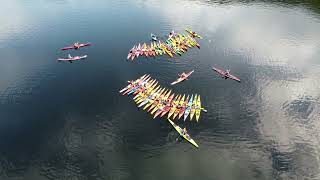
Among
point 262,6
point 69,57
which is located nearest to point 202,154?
point 69,57

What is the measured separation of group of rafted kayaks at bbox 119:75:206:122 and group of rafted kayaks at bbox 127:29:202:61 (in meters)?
12.9

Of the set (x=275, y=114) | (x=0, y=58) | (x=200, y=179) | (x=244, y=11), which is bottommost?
(x=200, y=179)

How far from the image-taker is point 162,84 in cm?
7975

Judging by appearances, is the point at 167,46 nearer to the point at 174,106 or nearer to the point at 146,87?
the point at 146,87

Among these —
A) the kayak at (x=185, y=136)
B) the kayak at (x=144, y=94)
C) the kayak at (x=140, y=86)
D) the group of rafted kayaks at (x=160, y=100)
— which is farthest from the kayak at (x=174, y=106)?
the kayak at (x=140, y=86)

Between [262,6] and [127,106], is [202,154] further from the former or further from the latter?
[262,6]

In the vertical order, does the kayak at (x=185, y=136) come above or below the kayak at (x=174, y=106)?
below

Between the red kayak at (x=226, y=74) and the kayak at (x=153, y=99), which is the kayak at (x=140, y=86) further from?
the red kayak at (x=226, y=74)

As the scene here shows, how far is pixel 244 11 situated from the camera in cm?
12138

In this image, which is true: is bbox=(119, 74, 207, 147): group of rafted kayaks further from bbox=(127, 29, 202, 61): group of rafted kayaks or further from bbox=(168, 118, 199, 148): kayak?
bbox=(127, 29, 202, 61): group of rafted kayaks

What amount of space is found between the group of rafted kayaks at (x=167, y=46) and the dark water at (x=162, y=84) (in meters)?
2.99

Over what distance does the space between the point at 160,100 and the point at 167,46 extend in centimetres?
2732

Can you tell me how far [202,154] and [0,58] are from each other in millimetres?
64485

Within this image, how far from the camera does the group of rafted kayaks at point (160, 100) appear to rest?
69562mm
